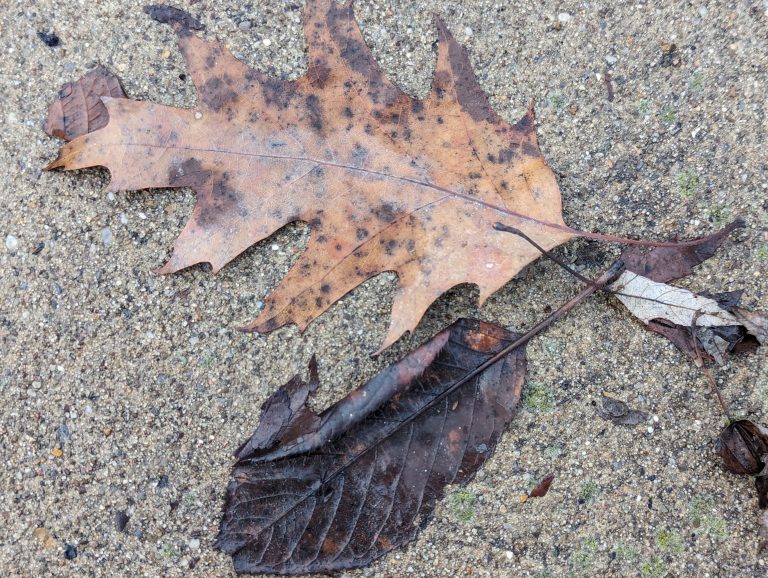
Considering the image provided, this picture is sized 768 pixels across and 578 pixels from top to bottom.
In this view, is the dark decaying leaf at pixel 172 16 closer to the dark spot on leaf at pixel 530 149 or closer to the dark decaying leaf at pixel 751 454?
the dark spot on leaf at pixel 530 149

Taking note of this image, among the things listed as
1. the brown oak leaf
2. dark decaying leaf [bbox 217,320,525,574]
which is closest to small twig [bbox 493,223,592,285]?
the brown oak leaf

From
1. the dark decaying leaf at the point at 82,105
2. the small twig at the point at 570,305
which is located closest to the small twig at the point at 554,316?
the small twig at the point at 570,305

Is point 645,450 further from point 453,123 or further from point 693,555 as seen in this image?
point 453,123

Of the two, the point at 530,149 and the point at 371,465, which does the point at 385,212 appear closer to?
the point at 530,149

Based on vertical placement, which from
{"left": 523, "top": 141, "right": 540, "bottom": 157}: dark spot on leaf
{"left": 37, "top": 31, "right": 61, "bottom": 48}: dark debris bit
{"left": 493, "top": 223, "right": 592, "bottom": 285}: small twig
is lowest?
{"left": 493, "top": 223, "right": 592, "bottom": 285}: small twig

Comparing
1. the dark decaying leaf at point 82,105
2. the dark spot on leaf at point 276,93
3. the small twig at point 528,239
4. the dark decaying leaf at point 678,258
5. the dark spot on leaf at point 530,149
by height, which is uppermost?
the dark decaying leaf at point 82,105

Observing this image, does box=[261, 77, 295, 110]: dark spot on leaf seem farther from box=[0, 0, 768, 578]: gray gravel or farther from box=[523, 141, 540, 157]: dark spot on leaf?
box=[523, 141, 540, 157]: dark spot on leaf

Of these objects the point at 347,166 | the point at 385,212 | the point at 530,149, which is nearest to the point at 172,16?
the point at 347,166
